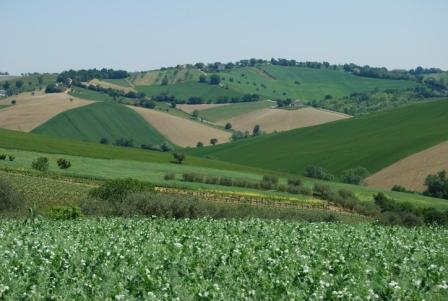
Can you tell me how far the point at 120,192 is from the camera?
67.6 meters

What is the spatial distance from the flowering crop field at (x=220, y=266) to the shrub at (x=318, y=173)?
290 ft

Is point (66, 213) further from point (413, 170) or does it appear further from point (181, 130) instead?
point (181, 130)

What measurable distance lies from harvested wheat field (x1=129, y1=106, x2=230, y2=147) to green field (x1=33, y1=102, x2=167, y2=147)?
99.8 inches

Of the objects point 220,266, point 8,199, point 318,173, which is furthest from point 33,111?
point 220,266

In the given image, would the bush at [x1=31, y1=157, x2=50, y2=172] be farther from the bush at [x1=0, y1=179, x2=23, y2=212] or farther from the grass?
the bush at [x1=0, y1=179, x2=23, y2=212]

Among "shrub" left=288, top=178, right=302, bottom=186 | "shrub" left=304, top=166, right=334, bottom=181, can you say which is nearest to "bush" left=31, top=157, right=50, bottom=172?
"shrub" left=288, top=178, right=302, bottom=186

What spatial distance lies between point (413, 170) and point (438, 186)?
8377mm

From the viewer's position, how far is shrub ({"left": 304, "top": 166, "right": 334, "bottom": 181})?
390 feet

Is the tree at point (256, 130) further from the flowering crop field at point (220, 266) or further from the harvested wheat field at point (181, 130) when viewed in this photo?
the flowering crop field at point (220, 266)

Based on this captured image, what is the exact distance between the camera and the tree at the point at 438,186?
10244 cm

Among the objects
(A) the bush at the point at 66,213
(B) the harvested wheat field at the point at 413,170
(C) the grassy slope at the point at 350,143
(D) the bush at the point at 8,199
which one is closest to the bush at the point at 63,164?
(D) the bush at the point at 8,199

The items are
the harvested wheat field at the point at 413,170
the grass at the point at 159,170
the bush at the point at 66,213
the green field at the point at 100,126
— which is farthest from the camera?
the green field at the point at 100,126

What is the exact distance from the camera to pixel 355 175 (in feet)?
376

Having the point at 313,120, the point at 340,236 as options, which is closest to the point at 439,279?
the point at 340,236
